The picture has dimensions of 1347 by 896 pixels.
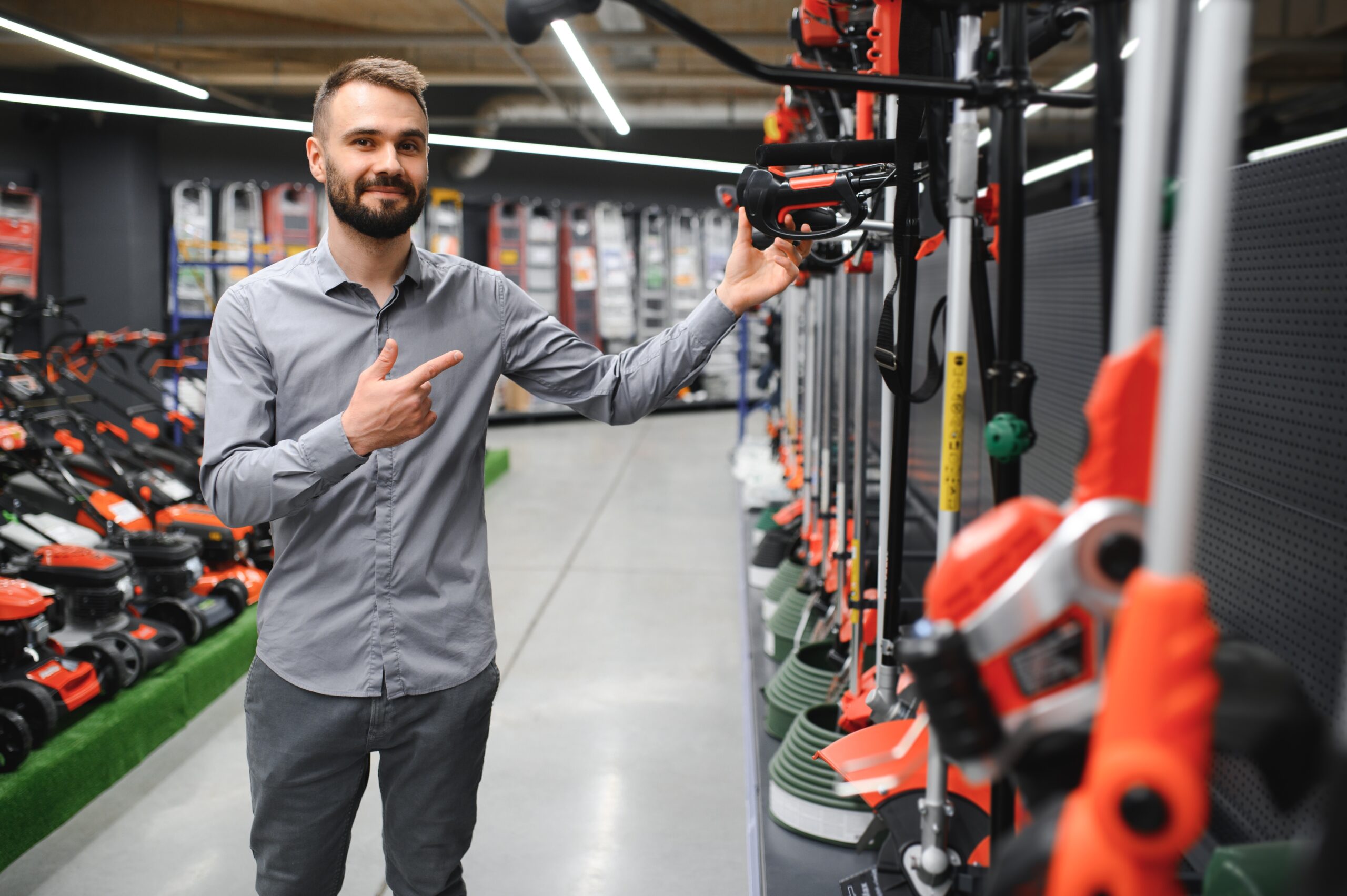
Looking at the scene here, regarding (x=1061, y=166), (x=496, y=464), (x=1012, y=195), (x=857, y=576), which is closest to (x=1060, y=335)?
(x=857, y=576)

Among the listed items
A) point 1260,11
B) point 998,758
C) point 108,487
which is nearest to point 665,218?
point 1260,11

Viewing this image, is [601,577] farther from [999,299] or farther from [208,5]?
[208,5]

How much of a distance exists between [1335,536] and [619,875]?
183 centimetres

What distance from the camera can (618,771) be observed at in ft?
10.2

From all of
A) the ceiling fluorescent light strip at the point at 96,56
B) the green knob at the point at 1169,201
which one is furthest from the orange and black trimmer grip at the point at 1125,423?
the ceiling fluorescent light strip at the point at 96,56

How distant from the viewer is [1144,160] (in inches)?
24.4

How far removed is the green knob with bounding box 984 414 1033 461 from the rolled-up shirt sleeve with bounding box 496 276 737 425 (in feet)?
2.39

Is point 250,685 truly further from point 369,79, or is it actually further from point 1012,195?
point 1012,195

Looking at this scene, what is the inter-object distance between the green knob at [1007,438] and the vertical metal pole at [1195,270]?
1.37 feet

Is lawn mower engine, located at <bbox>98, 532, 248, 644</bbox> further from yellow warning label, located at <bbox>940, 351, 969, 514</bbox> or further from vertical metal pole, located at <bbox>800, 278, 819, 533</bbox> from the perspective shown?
yellow warning label, located at <bbox>940, 351, 969, 514</bbox>

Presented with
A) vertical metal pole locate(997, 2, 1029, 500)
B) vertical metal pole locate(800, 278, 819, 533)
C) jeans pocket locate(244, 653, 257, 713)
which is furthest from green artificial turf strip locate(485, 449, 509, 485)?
vertical metal pole locate(997, 2, 1029, 500)

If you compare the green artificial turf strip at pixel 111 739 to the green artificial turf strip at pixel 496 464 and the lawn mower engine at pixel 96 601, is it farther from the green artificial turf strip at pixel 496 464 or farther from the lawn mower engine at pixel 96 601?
the green artificial turf strip at pixel 496 464

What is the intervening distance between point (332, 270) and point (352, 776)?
31.0 inches

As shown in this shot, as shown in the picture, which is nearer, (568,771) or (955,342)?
(955,342)
